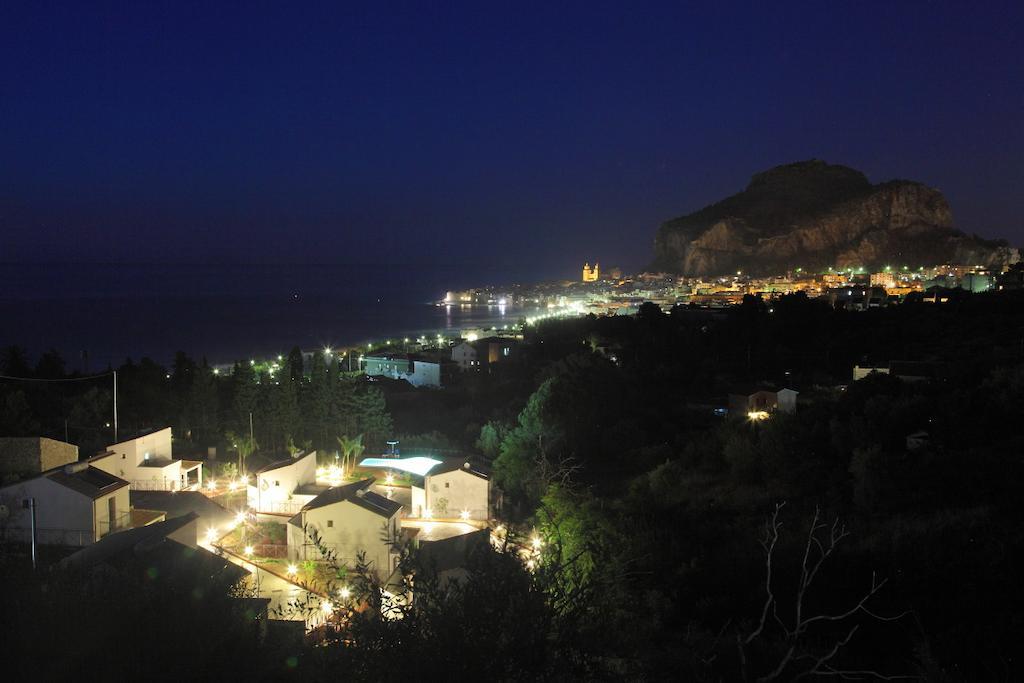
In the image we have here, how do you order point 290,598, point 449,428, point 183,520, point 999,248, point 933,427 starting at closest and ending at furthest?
point 290,598 < point 183,520 < point 933,427 < point 449,428 < point 999,248

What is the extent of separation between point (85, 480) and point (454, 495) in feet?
16.4

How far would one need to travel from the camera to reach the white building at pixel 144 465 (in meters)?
11.5

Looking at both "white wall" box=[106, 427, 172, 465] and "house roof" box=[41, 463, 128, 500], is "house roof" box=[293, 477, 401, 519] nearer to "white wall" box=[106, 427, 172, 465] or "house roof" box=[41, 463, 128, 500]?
"house roof" box=[41, 463, 128, 500]

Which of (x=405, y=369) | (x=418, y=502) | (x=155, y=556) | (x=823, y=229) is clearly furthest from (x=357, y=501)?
Answer: (x=823, y=229)

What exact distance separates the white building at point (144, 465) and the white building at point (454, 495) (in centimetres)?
458

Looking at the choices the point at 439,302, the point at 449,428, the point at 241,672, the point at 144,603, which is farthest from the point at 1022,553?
the point at 439,302

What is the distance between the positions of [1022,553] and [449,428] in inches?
564

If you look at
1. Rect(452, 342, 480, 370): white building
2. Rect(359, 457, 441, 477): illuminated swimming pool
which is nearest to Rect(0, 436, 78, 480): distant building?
Rect(359, 457, 441, 477): illuminated swimming pool

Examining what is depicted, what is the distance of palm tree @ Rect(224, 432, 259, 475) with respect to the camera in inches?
541

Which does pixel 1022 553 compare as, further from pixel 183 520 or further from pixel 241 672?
pixel 183 520

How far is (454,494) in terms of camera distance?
1063 centimetres

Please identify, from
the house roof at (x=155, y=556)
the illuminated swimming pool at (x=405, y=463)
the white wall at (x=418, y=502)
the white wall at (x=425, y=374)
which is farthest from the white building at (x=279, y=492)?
the white wall at (x=425, y=374)

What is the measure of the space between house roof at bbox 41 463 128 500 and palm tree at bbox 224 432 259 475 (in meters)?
4.01

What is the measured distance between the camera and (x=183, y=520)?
817 centimetres
